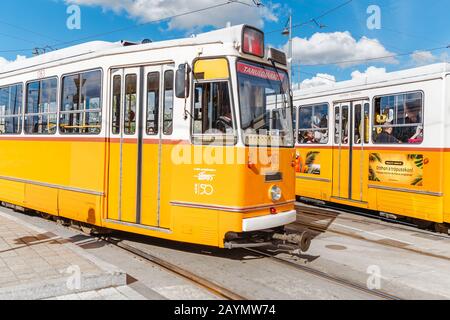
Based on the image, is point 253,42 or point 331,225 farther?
point 331,225

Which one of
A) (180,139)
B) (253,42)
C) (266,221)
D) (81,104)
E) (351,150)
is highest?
(253,42)

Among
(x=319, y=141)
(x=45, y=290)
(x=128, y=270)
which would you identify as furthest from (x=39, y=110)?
(x=319, y=141)

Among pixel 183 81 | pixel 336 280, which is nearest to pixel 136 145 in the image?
pixel 183 81

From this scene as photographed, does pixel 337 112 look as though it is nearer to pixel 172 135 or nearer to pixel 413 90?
pixel 413 90

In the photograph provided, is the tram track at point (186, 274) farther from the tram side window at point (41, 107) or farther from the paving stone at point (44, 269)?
the tram side window at point (41, 107)

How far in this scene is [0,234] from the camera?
788 centimetres

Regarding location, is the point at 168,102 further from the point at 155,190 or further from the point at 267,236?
the point at 267,236

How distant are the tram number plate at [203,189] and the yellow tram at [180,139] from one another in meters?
0.02

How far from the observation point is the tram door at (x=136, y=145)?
281 inches

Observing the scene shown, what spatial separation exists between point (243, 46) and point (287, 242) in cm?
302

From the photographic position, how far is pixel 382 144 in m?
10.8

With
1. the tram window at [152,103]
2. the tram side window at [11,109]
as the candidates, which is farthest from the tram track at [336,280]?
the tram side window at [11,109]
